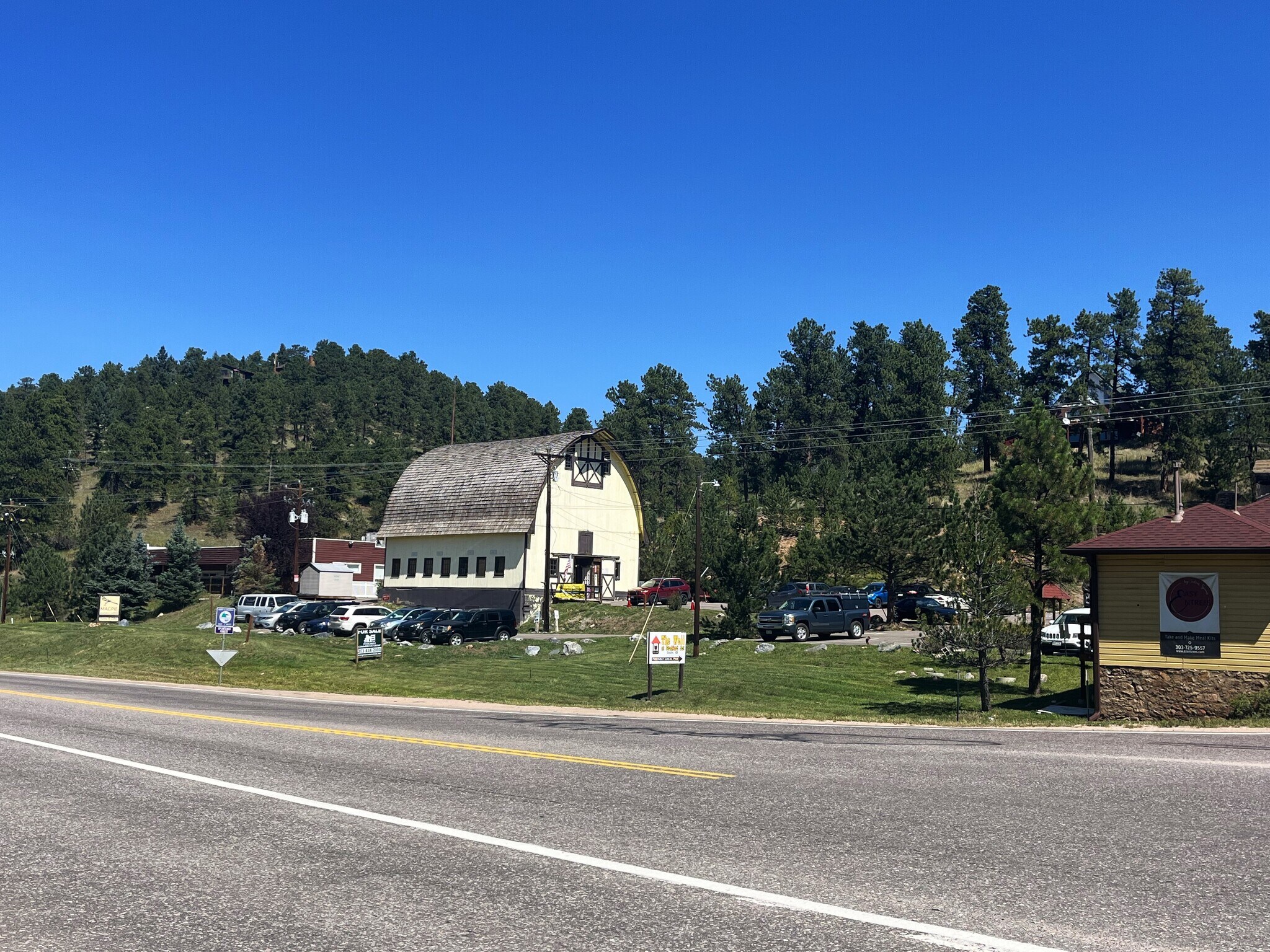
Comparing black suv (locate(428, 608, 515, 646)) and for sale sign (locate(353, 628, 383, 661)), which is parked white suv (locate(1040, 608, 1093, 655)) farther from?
for sale sign (locate(353, 628, 383, 661))

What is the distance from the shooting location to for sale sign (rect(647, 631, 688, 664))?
26422 mm

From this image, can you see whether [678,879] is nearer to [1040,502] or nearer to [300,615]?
[1040,502]

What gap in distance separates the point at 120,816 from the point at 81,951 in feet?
13.5

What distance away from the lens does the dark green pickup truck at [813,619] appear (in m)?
42.9

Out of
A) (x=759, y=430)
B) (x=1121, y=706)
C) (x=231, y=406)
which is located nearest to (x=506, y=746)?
(x=1121, y=706)

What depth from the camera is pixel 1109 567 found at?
24266 millimetres

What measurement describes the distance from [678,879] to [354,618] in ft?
152

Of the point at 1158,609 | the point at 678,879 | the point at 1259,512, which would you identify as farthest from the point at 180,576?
the point at 678,879

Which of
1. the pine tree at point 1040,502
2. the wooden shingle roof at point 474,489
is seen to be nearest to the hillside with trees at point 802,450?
the pine tree at point 1040,502

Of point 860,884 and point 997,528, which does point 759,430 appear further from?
point 860,884

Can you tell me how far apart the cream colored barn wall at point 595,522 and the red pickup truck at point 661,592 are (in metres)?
5.28

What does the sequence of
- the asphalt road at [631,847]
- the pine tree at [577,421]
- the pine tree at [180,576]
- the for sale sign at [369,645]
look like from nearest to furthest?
the asphalt road at [631,847], the for sale sign at [369,645], the pine tree at [180,576], the pine tree at [577,421]

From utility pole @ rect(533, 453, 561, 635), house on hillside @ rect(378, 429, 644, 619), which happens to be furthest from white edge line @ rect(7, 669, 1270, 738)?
house on hillside @ rect(378, 429, 644, 619)

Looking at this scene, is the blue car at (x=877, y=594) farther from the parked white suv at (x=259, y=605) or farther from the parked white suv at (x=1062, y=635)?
the parked white suv at (x=259, y=605)
